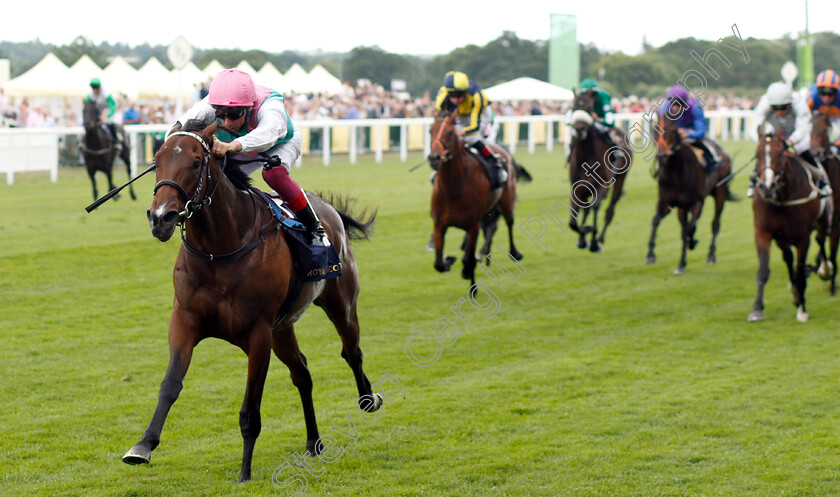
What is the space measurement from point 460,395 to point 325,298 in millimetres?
1230

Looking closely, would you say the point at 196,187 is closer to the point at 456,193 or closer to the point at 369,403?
the point at 369,403

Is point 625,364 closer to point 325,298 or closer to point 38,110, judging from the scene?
point 325,298

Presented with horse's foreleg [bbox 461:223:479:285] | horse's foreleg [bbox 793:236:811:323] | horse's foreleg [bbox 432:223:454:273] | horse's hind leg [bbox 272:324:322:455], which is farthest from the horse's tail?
horse's foreleg [bbox 793:236:811:323]

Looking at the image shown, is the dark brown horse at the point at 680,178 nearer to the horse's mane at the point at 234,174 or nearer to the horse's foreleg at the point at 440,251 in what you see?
the horse's foreleg at the point at 440,251

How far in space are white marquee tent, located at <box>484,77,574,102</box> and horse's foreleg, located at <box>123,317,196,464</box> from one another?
23.7m

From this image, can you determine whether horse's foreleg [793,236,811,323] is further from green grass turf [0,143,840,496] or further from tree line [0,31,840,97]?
tree line [0,31,840,97]

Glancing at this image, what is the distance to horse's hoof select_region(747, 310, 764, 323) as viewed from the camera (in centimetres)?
816

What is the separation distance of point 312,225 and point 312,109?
19.5 meters

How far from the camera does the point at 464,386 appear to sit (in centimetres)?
610

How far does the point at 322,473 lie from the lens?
15.0 ft

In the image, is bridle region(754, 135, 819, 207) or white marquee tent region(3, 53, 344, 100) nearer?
bridle region(754, 135, 819, 207)

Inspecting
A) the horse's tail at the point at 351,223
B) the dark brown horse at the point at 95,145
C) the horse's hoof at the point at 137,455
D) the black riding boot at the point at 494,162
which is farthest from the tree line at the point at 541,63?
the horse's hoof at the point at 137,455

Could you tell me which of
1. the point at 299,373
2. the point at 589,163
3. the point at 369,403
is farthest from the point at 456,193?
the point at 299,373

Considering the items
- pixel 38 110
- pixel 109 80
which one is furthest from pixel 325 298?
pixel 109 80
